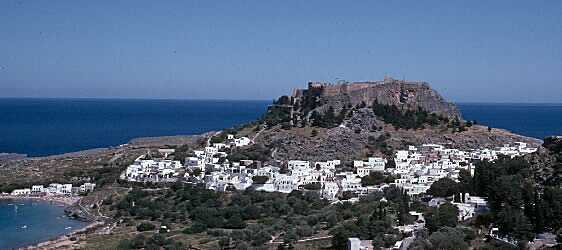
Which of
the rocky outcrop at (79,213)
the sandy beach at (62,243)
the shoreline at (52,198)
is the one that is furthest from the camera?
the shoreline at (52,198)

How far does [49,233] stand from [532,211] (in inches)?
880

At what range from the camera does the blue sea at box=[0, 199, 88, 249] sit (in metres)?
30.9

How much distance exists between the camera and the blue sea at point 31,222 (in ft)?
101

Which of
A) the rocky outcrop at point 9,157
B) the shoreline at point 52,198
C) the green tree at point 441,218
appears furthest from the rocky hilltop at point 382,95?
the rocky outcrop at point 9,157

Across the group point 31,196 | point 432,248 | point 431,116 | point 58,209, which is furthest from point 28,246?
point 431,116

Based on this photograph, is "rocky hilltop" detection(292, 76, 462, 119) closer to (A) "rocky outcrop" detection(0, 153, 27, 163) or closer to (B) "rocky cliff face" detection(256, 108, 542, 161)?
(B) "rocky cliff face" detection(256, 108, 542, 161)

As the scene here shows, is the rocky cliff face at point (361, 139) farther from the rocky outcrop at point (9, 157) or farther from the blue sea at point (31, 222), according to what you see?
the rocky outcrop at point (9, 157)

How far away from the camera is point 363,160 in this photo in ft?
131

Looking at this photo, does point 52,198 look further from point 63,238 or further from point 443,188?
point 443,188

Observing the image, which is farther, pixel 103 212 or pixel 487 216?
pixel 103 212

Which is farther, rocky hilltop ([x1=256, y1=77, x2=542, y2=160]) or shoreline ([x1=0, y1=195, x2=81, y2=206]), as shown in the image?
rocky hilltop ([x1=256, y1=77, x2=542, y2=160])

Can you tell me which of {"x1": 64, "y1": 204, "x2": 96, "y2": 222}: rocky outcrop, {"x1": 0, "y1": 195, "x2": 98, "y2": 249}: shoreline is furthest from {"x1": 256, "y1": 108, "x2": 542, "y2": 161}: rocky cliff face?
{"x1": 0, "y1": 195, "x2": 98, "y2": 249}: shoreline

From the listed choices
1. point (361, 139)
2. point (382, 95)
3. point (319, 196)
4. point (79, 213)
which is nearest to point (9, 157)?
point (79, 213)

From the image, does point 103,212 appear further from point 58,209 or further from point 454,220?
point 454,220
